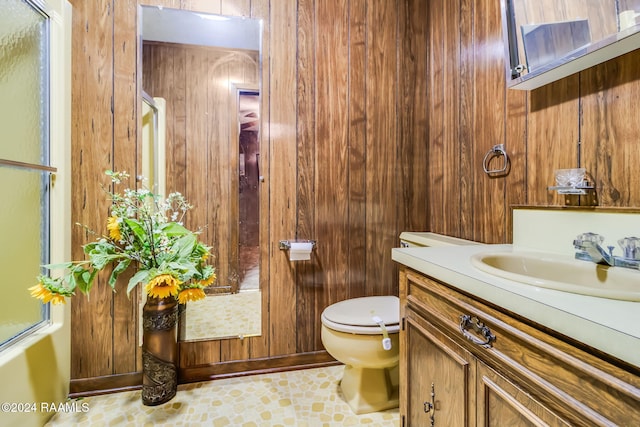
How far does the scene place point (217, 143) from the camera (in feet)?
5.32

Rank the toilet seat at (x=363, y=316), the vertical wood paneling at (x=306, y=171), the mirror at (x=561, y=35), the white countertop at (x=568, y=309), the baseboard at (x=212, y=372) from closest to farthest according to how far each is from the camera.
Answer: the white countertop at (x=568, y=309)
the mirror at (x=561, y=35)
the toilet seat at (x=363, y=316)
the baseboard at (x=212, y=372)
the vertical wood paneling at (x=306, y=171)

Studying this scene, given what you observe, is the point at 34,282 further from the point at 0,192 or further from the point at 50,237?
the point at 0,192

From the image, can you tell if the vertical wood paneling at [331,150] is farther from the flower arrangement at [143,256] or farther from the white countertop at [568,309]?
the white countertop at [568,309]

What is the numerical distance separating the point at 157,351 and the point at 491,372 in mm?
1426

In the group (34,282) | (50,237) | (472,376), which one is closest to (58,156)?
(50,237)

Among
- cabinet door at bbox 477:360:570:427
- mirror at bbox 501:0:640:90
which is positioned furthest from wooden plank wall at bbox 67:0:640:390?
cabinet door at bbox 477:360:570:427

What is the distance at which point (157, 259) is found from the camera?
135 cm

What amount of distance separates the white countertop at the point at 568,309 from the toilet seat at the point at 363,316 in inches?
21.7

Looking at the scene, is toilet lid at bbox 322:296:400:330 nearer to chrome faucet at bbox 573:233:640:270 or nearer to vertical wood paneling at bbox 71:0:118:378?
chrome faucet at bbox 573:233:640:270

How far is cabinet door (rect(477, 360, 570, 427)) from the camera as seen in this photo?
1.81 ft

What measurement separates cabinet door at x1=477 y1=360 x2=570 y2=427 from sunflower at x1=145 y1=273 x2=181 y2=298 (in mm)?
1127

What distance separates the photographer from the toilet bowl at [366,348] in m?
1.24

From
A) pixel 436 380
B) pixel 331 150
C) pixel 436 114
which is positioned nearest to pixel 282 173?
pixel 331 150

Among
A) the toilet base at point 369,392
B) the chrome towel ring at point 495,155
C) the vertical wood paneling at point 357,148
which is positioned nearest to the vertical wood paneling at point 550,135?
the chrome towel ring at point 495,155
